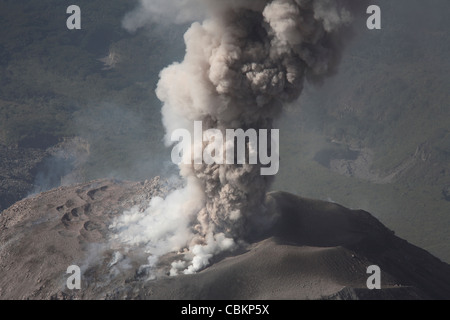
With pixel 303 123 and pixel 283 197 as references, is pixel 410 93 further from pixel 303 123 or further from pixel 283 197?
pixel 283 197

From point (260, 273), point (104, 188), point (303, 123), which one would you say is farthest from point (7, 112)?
point (260, 273)

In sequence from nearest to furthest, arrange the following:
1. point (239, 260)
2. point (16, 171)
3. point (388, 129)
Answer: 1. point (239, 260)
2. point (16, 171)
3. point (388, 129)

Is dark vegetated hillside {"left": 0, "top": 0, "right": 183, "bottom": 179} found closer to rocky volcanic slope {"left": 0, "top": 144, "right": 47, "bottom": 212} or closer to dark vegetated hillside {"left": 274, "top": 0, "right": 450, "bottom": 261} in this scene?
rocky volcanic slope {"left": 0, "top": 144, "right": 47, "bottom": 212}

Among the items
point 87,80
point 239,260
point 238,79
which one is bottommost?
point 239,260

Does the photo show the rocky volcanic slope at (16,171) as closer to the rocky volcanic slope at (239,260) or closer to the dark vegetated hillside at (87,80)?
the dark vegetated hillside at (87,80)

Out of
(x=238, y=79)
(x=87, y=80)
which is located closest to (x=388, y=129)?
(x=87, y=80)

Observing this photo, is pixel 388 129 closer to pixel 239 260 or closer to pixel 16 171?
pixel 16 171

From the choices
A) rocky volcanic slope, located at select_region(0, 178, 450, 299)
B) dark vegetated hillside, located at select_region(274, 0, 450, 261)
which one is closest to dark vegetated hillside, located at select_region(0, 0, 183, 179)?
dark vegetated hillside, located at select_region(274, 0, 450, 261)
